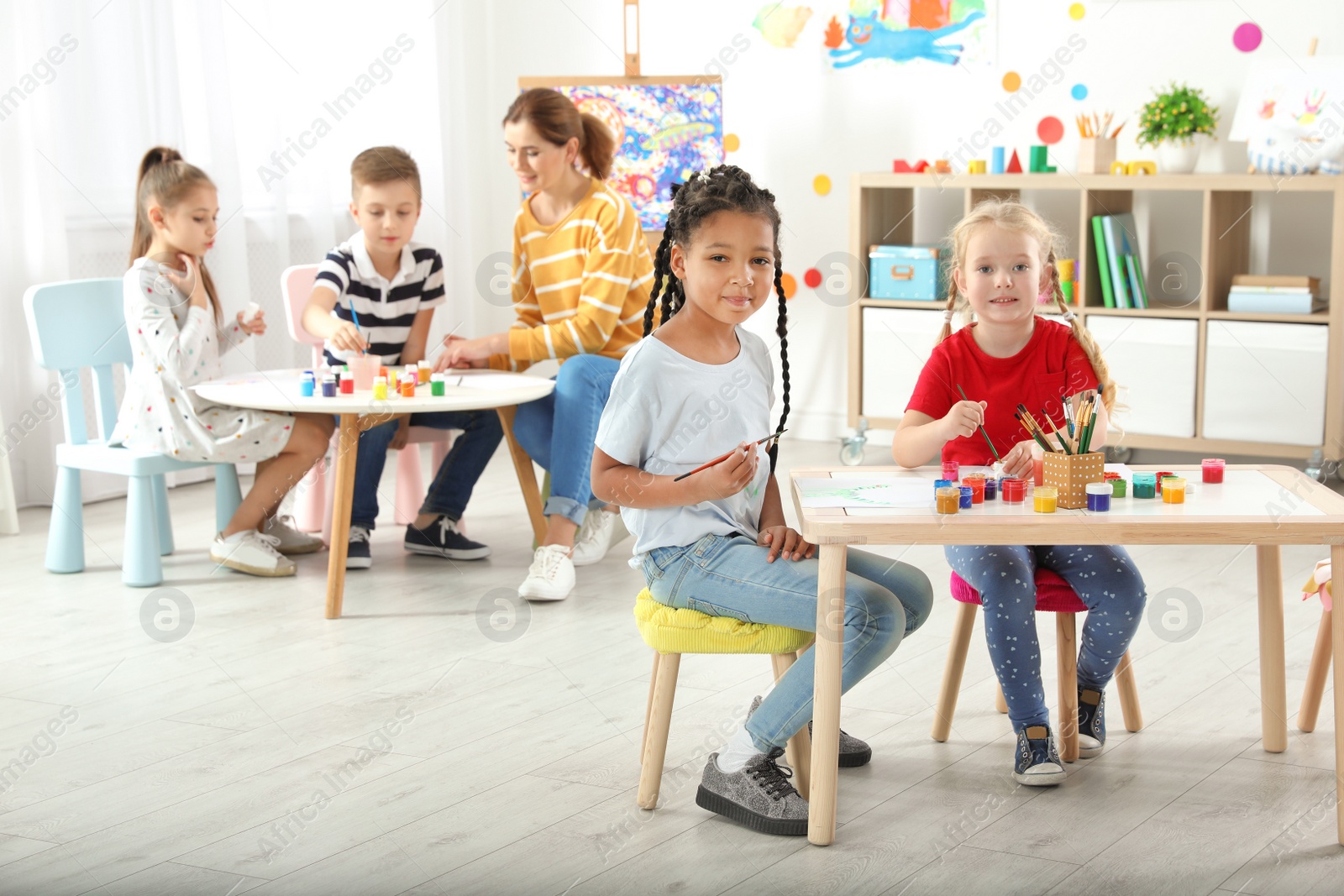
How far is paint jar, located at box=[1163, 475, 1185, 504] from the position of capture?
185cm

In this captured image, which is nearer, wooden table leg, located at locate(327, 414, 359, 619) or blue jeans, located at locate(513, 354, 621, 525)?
wooden table leg, located at locate(327, 414, 359, 619)

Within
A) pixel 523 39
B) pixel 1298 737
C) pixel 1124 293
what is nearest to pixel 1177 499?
pixel 1298 737

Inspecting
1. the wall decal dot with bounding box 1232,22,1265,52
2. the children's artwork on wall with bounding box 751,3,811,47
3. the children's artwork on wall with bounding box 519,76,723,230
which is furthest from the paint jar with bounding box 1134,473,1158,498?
the children's artwork on wall with bounding box 751,3,811,47

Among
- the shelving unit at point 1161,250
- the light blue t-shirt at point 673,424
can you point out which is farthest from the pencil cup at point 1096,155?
the light blue t-shirt at point 673,424

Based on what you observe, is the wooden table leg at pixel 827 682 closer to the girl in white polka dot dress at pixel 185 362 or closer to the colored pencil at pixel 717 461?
the colored pencil at pixel 717 461

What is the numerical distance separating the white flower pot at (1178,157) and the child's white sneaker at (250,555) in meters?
2.66

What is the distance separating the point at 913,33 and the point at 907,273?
816 mm

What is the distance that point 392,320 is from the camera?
3471 mm

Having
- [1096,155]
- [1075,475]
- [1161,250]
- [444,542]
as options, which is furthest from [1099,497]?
[1161,250]

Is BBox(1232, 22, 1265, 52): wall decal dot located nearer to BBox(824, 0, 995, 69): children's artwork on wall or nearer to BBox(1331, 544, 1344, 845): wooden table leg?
BBox(824, 0, 995, 69): children's artwork on wall

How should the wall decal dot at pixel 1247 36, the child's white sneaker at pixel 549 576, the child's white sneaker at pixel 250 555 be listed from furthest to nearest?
the wall decal dot at pixel 1247 36 → the child's white sneaker at pixel 250 555 → the child's white sneaker at pixel 549 576

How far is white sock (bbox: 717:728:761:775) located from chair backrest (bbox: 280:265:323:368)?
6.91ft

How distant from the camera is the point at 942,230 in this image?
4.73 metres

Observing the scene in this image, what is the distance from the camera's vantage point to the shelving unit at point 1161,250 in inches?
154
